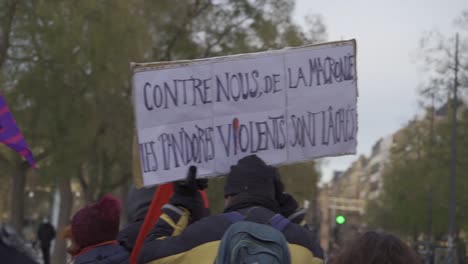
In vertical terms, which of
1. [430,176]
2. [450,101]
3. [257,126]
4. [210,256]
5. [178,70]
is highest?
[178,70]

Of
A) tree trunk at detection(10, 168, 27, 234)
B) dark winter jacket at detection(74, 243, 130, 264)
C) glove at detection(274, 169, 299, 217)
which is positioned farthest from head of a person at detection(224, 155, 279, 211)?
tree trunk at detection(10, 168, 27, 234)

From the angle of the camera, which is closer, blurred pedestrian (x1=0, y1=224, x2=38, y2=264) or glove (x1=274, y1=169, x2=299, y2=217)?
blurred pedestrian (x1=0, y1=224, x2=38, y2=264)

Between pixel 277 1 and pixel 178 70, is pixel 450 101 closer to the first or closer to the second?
pixel 277 1

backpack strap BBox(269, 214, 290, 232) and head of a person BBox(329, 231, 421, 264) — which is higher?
head of a person BBox(329, 231, 421, 264)

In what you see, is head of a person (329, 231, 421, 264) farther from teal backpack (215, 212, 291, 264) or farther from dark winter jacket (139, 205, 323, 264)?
dark winter jacket (139, 205, 323, 264)

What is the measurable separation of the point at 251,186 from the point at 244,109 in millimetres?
1047

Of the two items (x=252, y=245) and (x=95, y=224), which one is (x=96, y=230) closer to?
(x=95, y=224)

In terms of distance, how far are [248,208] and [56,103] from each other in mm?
22261

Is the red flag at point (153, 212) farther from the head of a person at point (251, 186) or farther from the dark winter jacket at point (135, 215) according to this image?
the head of a person at point (251, 186)

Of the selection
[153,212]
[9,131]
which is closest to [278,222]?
[153,212]

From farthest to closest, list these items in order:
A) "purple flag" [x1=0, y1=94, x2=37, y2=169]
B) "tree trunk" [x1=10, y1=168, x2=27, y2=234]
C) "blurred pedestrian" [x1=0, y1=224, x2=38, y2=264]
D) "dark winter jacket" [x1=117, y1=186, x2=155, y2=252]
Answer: "tree trunk" [x1=10, y1=168, x2=27, y2=234], "purple flag" [x1=0, y1=94, x2=37, y2=169], "dark winter jacket" [x1=117, y1=186, x2=155, y2=252], "blurred pedestrian" [x1=0, y1=224, x2=38, y2=264]

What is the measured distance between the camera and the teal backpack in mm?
4246

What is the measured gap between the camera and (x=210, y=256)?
4.57m

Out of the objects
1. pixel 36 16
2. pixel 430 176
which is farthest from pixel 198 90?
pixel 430 176
